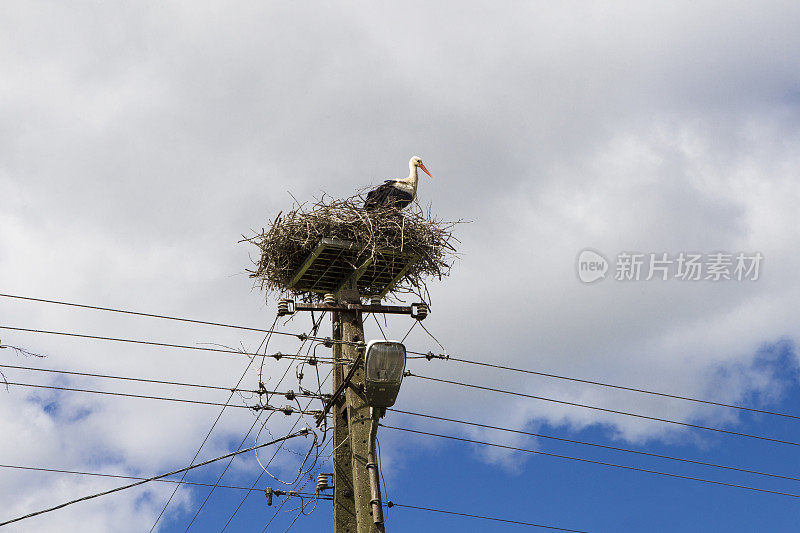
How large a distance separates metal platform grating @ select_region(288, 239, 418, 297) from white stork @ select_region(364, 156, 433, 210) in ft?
3.21

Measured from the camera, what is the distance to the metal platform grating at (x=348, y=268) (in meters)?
10.5

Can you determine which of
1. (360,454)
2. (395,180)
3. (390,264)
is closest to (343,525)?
(360,454)

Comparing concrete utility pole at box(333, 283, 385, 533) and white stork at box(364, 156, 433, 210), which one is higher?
white stork at box(364, 156, 433, 210)

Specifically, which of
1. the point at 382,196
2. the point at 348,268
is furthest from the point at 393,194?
the point at 348,268

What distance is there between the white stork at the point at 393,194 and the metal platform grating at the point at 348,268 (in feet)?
3.21

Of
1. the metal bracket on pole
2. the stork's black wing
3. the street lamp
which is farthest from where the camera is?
the stork's black wing

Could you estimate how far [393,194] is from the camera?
12.2 m

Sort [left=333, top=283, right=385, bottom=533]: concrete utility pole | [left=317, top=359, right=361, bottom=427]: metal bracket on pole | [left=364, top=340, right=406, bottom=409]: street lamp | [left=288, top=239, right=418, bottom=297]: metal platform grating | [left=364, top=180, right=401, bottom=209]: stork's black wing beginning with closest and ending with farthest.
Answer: [left=364, top=340, right=406, bottom=409]: street lamp
[left=333, top=283, right=385, bottom=533]: concrete utility pole
[left=317, top=359, right=361, bottom=427]: metal bracket on pole
[left=288, top=239, right=418, bottom=297]: metal platform grating
[left=364, top=180, right=401, bottom=209]: stork's black wing

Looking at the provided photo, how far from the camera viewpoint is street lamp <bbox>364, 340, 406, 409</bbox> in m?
8.41

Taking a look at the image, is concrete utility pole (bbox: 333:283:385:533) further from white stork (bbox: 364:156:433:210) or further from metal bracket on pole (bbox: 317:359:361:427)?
white stork (bbox: 364:156:433:210)

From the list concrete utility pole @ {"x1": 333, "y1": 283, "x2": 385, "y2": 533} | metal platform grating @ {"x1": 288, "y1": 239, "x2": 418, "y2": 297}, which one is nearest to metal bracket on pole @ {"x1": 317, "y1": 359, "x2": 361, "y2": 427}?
concrete utility pole @ {"x1": 333, "y1": 283, "x2": 385, "y2": 533}

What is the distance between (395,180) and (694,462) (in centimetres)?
519

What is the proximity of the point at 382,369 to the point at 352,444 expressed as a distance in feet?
3.79

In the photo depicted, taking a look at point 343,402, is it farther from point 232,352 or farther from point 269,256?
point 269,256
